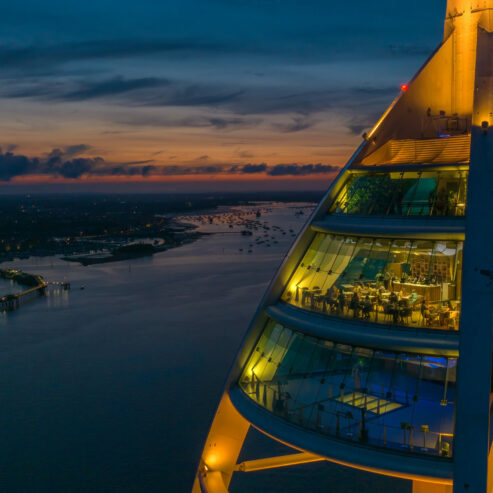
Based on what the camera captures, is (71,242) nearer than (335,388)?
No

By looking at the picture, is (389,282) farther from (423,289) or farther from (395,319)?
(395,319)

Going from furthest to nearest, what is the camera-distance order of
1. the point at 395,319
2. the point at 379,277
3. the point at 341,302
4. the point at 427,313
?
the point at 341,302
the point at 379,277
the point at 395,319
the point at 427,313

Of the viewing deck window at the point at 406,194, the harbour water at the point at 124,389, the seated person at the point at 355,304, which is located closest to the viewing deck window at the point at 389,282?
the seated person at the point at 355,304

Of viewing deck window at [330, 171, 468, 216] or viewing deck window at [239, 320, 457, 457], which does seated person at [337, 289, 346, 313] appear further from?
viewing deck window at [330, 171, 468, 216]

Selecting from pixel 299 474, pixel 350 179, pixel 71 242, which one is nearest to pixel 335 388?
pixel 350 179

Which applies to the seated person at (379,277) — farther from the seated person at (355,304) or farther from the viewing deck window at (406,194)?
the viewing deck window at (406,194)

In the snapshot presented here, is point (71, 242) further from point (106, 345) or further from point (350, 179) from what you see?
point (350, 179)

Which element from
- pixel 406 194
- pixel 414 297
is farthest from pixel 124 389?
pixel 414 297
